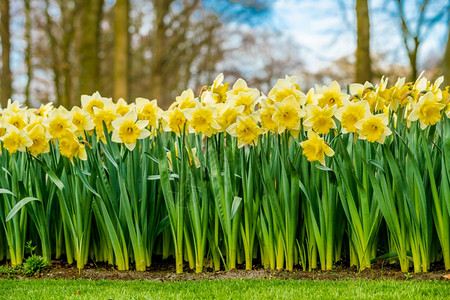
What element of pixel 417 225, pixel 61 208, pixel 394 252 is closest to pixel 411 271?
pixel 394 252

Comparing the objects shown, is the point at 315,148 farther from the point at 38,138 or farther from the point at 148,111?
the point at 38,138

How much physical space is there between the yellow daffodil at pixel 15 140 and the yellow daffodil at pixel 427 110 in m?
2.44

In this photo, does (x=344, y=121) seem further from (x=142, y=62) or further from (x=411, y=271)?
(x=142, y=62)

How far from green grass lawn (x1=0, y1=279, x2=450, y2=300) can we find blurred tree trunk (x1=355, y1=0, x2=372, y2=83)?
22.5 ft

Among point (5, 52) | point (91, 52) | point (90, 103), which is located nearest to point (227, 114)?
point (90, 103)

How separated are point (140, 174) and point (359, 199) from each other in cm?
146

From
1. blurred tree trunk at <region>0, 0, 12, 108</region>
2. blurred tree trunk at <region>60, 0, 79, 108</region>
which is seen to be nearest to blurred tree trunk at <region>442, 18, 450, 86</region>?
blurred tree trunk at <region>60, 0, 79, 108</region>

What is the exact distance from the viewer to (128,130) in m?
3.13

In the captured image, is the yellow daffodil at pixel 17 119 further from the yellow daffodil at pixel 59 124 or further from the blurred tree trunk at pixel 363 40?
the blurred tree trunk at pixel 363 40

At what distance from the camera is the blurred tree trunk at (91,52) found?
10273 mm

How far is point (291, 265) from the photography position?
3.05m

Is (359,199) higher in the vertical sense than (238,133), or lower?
lower

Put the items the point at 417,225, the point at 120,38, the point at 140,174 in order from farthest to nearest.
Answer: the point at 120,38
the point at 140,174
the point at 417,225

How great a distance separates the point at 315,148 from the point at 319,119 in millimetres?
210
